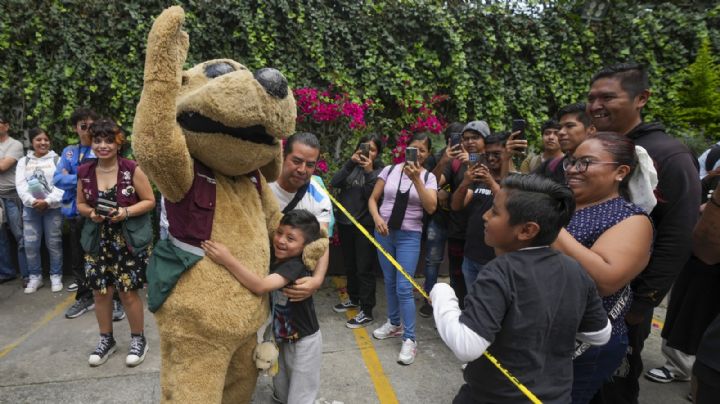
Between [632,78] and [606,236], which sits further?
[632,78]

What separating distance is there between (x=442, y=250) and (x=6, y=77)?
19.5 ft

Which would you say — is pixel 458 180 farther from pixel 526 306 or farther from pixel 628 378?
pixel 526 306

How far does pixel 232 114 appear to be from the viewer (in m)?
1.79

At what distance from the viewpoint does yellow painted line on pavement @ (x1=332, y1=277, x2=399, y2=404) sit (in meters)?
3.12

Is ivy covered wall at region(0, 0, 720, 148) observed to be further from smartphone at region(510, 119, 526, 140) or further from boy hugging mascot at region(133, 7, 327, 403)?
boy hugging mascot at region(133, 7, 327, 403)

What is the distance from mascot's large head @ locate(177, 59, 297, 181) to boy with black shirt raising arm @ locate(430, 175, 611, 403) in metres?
1.08

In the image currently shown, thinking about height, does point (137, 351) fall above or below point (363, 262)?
below

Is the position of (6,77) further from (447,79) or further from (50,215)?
(447,79)

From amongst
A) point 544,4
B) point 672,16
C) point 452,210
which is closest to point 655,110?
point 672,16

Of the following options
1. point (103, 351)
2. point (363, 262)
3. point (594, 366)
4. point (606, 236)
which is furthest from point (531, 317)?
point (103, 351)

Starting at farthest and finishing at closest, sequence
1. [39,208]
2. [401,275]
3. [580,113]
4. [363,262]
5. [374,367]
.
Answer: [39,208], [363,262], [401,275], [374,367], [580,113]

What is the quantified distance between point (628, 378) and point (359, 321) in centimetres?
243

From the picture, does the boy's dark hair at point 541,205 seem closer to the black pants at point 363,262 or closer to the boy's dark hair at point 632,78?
the boy's dark hair at point 632,78

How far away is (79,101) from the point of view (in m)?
5.56
